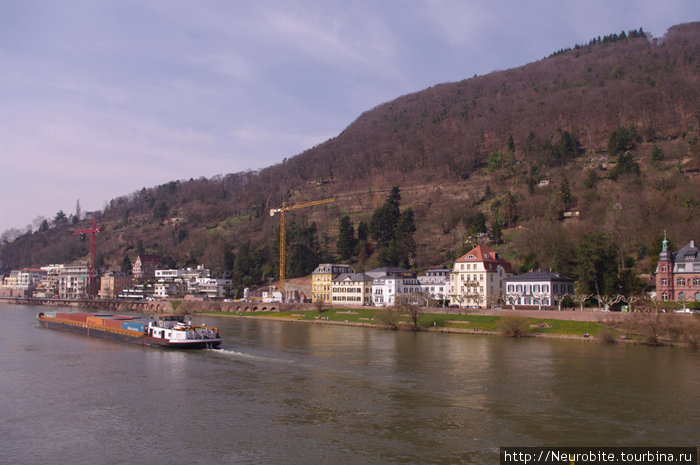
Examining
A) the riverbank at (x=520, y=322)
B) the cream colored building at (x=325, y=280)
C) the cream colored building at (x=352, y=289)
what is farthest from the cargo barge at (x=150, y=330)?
the cream colored building at (x=325, y=280)

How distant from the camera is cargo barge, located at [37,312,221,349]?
57.6m

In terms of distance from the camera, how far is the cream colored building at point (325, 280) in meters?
111

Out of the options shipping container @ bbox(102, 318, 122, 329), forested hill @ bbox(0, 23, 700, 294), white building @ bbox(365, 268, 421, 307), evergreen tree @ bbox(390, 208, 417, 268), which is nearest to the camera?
shipping container @ bbox(102, 318, 122, 329)

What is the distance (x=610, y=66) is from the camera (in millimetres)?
195625

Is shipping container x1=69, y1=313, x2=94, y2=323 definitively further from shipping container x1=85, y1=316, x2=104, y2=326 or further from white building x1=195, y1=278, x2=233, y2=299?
white building x1=195, y1=278, x2=233, y2=299

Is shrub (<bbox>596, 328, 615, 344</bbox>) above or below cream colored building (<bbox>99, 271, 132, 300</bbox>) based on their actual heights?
below

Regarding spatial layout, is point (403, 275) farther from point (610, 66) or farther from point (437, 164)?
point (610, 66)

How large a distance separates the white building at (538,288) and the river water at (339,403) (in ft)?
76.7

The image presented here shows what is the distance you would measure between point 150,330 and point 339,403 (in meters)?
37.7

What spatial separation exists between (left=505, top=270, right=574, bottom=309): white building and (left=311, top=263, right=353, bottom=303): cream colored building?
39.2 m

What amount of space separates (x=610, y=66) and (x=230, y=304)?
158282 millimetres

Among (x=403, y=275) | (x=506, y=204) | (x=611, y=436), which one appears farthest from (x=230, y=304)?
(x=611, y=436)

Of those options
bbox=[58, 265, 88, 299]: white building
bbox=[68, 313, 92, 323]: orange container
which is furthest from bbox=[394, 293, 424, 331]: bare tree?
bbox=[58, 265, 88, 299]: white building

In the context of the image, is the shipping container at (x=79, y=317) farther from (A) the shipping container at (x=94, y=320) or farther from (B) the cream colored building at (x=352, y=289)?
(B) the cream colored building at (x=352, y=289)
